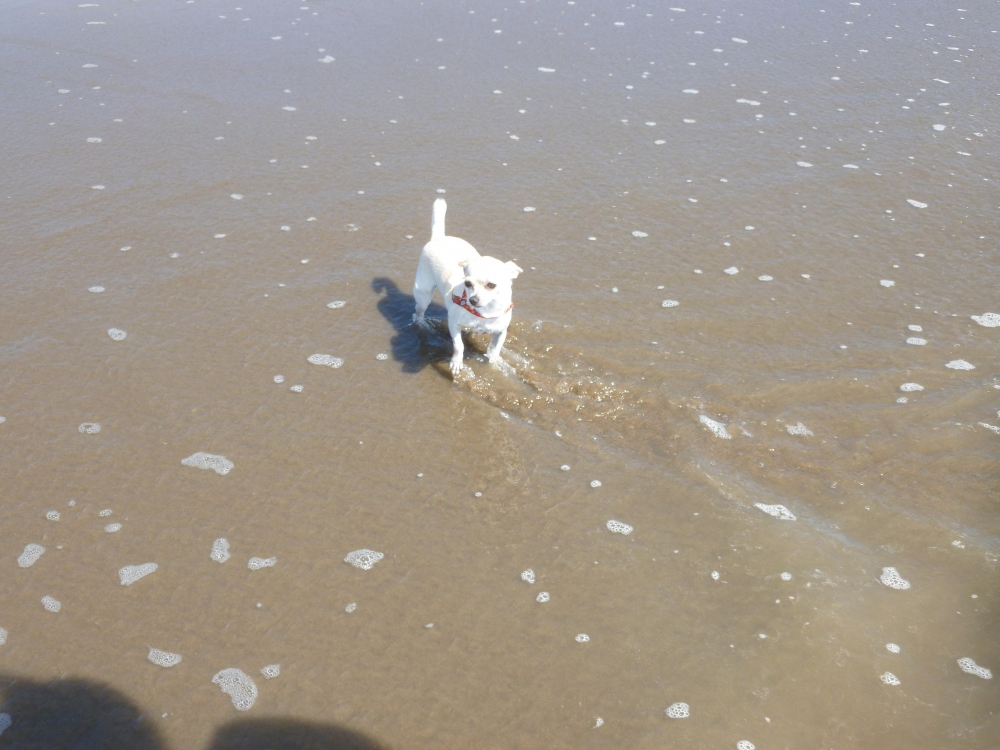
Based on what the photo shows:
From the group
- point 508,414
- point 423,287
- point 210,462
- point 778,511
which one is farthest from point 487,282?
point 778,511

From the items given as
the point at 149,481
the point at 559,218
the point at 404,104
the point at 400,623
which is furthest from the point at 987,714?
the point at 404,104

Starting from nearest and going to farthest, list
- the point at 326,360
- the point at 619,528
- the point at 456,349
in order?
the point at 619,528, the point at 456,349, the point at 326,360

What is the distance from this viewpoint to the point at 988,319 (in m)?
6.18

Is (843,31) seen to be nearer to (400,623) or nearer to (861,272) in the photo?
(861,272)

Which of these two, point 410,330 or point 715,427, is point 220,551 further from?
point 715,427

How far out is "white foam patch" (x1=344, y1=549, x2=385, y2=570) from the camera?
4277 mm

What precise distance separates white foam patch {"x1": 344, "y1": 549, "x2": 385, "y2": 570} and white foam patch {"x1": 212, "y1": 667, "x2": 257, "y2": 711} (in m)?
0.81

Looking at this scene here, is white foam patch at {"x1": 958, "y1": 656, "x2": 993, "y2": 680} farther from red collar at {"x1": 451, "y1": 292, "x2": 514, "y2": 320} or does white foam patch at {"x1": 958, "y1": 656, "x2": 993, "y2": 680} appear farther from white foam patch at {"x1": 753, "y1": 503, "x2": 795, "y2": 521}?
red collar at {"x1": 451, "y1": 292, "x2": 514, "y2": 320}

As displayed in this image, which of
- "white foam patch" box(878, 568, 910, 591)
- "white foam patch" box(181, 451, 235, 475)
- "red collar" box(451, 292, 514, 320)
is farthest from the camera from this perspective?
"red collar" box(451, 292, 514, 320)

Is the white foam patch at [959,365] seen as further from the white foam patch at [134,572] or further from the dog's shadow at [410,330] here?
the white foam patch at [134,572]

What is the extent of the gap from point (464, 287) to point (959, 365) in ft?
11.9

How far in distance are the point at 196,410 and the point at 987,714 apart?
474 centimetres

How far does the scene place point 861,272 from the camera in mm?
6824

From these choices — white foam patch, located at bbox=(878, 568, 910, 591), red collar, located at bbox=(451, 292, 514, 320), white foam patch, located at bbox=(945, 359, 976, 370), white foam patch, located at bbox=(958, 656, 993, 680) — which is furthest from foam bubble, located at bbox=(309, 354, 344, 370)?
white foam patch, located at bbox=(945, 359, 976, 370)
